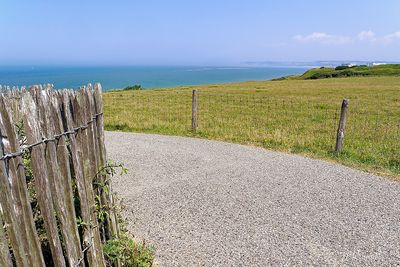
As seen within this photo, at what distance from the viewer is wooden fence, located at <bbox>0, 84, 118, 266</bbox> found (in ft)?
7.43

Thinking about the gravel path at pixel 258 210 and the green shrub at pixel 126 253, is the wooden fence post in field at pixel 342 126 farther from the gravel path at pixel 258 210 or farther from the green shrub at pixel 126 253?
the green shrub at pixel 126 253

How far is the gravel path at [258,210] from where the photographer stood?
4.51 meters

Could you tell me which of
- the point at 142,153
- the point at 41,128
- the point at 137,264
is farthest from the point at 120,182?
the point at 41,128

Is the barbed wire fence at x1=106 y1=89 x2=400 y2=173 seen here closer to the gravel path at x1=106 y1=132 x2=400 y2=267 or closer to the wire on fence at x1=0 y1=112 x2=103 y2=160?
the gravel path at x1=106 y1=132 x2=400 y2=267

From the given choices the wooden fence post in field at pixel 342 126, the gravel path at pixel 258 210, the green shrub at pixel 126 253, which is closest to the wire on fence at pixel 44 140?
the green shrub at pixel 126 253

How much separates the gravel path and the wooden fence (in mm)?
1315

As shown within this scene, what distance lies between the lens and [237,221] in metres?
5.40

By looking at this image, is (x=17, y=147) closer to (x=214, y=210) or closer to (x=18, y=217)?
(x=18, y=217)

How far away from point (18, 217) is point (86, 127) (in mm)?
1257

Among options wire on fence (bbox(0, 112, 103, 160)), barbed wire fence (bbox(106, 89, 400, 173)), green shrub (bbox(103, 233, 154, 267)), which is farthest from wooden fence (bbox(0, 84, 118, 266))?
barbed wire fence (bbox(106, 89, 400, 173))

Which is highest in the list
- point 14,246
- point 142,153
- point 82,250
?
point 14,246

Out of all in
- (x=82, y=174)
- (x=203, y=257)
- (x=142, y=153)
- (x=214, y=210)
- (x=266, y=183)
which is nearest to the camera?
(x=82, y=174)

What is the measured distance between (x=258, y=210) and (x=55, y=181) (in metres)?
3.89

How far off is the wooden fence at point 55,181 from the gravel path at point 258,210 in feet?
4.31
